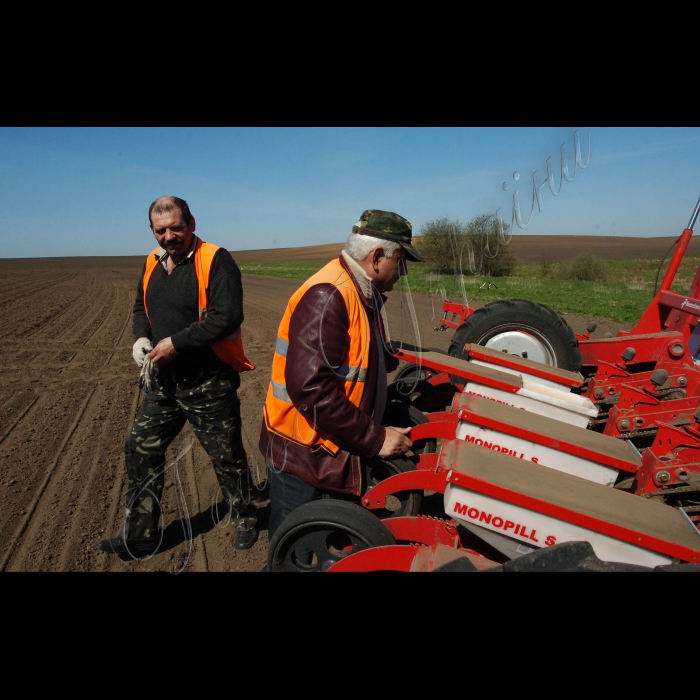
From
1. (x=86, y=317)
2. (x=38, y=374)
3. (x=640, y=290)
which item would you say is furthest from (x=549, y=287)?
(x=38, y=374)

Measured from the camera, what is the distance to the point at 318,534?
2273 mm

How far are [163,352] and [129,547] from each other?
133cm

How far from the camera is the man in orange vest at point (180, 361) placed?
2.99 m

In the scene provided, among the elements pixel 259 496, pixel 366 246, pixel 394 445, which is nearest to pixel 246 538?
pixel 259 496

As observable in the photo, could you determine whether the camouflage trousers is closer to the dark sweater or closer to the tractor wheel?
the dark sweater

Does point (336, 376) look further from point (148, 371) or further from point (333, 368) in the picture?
point (148, 371)

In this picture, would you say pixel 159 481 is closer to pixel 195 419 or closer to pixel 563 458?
pixel 195 419

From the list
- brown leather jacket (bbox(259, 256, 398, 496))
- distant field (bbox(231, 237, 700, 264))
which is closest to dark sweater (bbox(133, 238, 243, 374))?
brown leather jacket (bbox(259, 256, 398, 496))

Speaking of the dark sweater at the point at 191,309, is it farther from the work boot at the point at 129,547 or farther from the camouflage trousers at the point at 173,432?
the work boot at the point at 129,547

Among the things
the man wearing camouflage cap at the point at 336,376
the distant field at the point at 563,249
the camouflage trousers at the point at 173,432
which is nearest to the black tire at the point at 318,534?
the man wearing camouflage cap at the point at 336,376

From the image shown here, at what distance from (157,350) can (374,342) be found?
1.42 metres

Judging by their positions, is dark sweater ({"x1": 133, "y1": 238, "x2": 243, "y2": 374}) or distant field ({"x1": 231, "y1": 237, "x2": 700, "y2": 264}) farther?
distant field ({"x1": 231, "y1": 237, "x2": 700, "y2": 264})

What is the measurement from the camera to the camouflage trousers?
3139 millimetres

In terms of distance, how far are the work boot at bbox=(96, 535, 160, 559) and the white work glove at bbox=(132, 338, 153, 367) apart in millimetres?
1188
